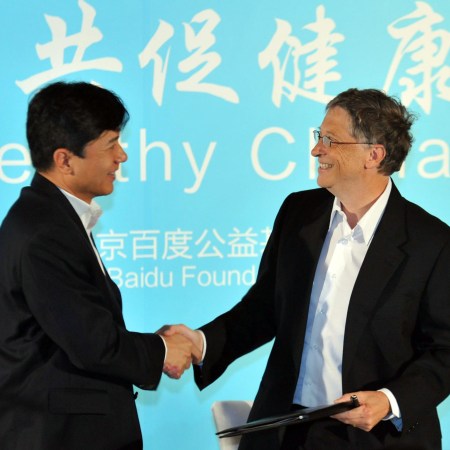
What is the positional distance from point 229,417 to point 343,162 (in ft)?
2.68

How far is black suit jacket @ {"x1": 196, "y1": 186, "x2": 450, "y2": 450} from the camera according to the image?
2217 mm

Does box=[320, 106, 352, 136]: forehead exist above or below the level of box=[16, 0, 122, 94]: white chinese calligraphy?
below

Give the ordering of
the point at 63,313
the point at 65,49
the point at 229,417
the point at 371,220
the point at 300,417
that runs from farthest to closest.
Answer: the point at 65,49
the point at 229,417
the point at 371,220
the point at 63,313
the point at 300,417

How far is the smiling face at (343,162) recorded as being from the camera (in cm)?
240

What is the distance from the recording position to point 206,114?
370cm

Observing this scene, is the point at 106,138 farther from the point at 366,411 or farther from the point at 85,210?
the point at 366,411

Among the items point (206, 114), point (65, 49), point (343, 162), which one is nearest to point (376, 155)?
point (343, 162)

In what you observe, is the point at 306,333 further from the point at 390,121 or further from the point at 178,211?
the point at 178,211

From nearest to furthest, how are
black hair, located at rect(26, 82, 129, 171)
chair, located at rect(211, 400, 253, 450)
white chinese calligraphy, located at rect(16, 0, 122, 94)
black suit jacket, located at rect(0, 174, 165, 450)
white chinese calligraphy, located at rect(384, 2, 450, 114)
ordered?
black suit jacket, located at rect(0, 174, 165, 450) < black hair, located at rect(26, 82, 129, 171) < chair, located at rect(211, 400, 253, 450) < white chinese calligraphy, located at rect(16, 0, 122, 94) < white chinese calligraphy, located at rect(384, 2, 450, 114)

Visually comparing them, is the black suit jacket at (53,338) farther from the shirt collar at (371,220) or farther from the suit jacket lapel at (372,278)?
the shirt collar at (371,220)

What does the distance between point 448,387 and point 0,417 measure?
1.16 meters

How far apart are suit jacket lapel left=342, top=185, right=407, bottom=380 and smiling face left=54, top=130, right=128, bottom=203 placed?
2.42 feet

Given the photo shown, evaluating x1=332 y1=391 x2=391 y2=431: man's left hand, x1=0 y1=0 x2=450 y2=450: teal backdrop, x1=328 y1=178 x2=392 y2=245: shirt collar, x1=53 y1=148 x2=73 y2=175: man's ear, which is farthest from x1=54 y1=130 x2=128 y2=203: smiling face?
x1=0 y1=0 x2=450 y2=450: teal backdrop

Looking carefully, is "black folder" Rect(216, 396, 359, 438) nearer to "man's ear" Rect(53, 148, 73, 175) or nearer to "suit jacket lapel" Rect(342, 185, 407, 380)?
"suit jacket lapel" Rect(342, 185, 407, 380)
